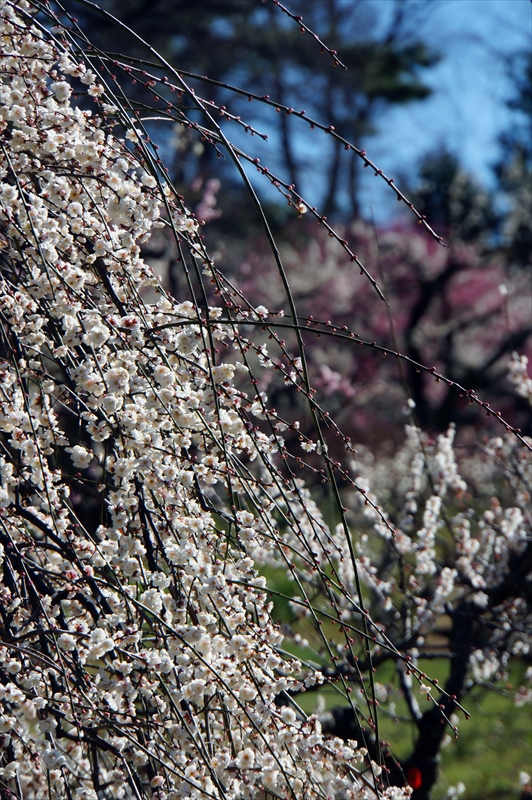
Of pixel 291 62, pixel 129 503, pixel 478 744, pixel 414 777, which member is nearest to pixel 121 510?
pixel 129 503

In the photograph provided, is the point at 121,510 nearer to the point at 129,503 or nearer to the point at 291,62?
the point at 129,503

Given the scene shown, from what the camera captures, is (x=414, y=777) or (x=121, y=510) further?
(x=414, y=777)

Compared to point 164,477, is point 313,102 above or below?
above

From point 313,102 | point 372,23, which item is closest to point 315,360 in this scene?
point 313,102

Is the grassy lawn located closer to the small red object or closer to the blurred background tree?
the small red object

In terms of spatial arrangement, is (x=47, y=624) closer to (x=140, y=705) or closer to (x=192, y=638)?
(x=192, y=638)

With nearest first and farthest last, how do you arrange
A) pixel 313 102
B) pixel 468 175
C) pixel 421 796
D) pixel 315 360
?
pixel 421 796, pixel 315 360, pixel 313 102, pixel 468 175

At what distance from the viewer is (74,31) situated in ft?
5.16

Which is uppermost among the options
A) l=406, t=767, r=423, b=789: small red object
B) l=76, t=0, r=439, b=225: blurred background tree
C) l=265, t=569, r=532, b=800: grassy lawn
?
l=76, t=0, r=439, b=225: blurred background tree

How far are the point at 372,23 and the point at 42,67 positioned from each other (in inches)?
549

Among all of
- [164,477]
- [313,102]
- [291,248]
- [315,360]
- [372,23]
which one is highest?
[372,23]

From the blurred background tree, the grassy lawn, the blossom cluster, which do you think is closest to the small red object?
the grassy lawn

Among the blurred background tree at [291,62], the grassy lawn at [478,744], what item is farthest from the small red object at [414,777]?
the blurred background tree at [291,62]

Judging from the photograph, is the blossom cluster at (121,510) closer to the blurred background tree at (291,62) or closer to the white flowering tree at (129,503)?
the white flowering tree at (129,503)
